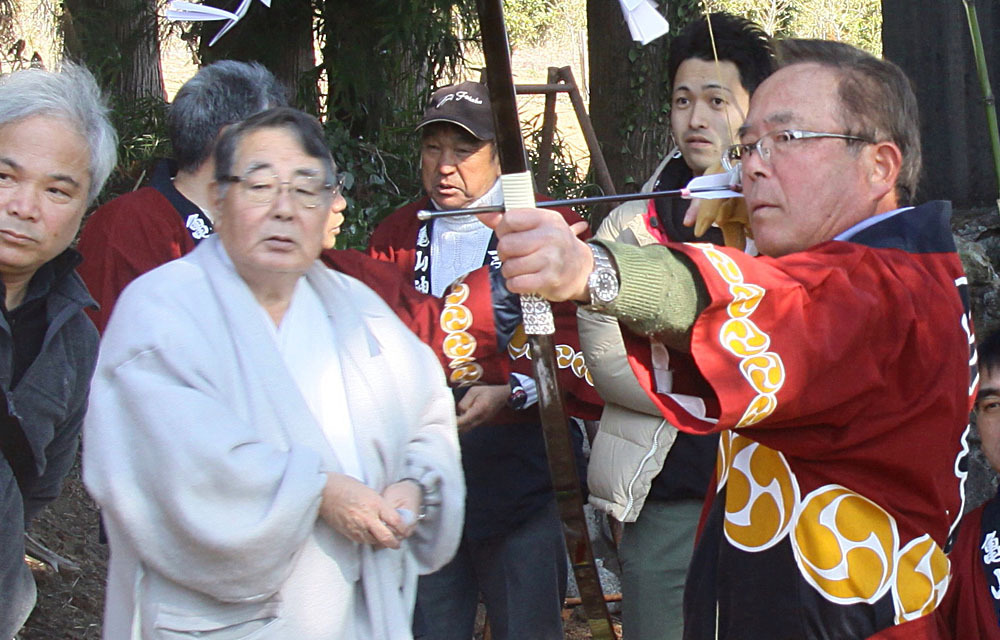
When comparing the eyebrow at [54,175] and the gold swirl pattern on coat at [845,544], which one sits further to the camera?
the eyebrow at [54,175]

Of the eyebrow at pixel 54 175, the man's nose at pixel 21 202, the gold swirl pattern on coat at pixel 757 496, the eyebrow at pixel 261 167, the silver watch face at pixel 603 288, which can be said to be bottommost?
the gold swirl pattern on coat at pixel 757 496

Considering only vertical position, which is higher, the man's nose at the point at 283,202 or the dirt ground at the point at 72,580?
the man's nose at the point at 283,202

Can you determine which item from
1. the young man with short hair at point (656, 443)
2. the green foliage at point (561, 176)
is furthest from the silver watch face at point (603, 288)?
the green foliage at point (561, 176)

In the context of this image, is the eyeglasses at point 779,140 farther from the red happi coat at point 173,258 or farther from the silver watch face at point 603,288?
the red happi coat at point 173,258

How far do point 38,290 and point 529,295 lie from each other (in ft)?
4.42

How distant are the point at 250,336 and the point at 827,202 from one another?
40.5 inches

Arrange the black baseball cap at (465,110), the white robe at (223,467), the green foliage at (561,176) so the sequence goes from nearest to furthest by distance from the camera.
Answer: the white robe at (223,467) → the black baseball cap at (465,110) → the green foliage at (561,176)

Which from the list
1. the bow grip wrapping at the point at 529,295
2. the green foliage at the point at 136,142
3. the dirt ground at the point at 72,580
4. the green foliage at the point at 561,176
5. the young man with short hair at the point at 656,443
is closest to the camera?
the bow grip wrapping at the point at 529,295

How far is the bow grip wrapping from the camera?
5.68 feet

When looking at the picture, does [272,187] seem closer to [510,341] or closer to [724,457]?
[510,341]

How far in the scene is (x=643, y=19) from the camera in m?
2.08

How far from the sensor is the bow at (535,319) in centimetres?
181

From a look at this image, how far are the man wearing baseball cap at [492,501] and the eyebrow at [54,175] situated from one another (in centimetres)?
85

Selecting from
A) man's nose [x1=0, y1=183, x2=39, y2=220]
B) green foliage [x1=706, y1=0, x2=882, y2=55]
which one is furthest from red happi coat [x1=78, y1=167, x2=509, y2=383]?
green foliage [x1=706, y1=0, x2=882, y2=55]
